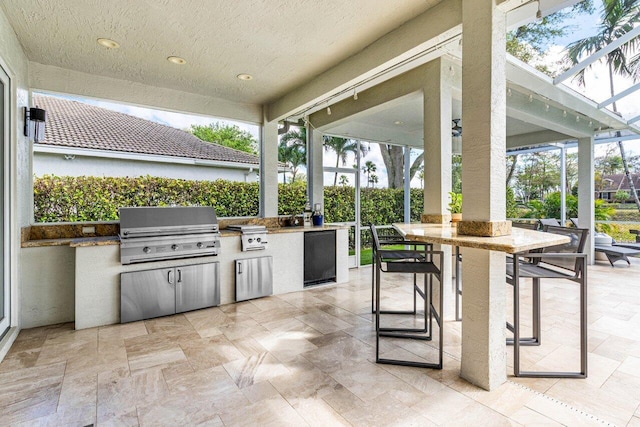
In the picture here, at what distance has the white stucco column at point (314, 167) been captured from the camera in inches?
221

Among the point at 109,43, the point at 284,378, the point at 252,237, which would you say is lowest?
the point at 284,378

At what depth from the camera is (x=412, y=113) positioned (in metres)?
5.37

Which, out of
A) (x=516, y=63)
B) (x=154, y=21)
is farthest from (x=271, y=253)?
(x=516, y=63)

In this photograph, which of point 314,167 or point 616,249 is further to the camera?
point 616,249

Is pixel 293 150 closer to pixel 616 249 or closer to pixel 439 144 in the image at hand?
pixel 439 144

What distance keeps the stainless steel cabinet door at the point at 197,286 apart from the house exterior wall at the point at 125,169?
4.79ft

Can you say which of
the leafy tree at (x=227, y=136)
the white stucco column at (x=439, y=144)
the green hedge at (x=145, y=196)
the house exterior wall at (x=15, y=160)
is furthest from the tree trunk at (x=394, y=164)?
the house exterior wall at (x=15, y=160)

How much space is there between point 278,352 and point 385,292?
7.28 ft

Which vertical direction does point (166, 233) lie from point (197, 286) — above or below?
above

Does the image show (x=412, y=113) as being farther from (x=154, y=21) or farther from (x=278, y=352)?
(x=278, y=352)

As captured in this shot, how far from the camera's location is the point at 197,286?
376 cm

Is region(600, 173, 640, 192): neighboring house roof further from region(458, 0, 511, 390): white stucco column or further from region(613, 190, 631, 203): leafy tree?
region(458, 0, 511, 390): white stucco column

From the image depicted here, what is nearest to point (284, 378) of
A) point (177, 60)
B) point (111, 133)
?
point (177, 60)

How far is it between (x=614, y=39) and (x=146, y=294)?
6.86m
